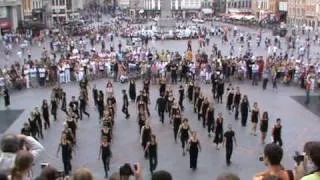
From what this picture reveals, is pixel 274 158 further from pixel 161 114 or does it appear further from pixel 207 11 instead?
pixel 207 11

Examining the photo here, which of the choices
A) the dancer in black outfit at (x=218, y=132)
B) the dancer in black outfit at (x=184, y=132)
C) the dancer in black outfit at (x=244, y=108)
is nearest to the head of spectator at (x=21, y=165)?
the dancer in black outfit at (x=184, y=132)

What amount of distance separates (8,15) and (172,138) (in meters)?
54.5

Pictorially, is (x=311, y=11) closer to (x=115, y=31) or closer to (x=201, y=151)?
(x=115, y=31)

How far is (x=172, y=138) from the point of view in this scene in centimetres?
1964

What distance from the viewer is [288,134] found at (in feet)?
65.4

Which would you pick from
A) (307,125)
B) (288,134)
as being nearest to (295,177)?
(288,134)

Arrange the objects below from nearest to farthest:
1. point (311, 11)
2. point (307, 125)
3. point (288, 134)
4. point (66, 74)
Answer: point (288, 134)
point (307, 125)
point (66, 74)
point (311, 11)

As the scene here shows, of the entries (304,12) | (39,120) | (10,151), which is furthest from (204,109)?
(304,12)

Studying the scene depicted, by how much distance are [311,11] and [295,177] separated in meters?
75.5

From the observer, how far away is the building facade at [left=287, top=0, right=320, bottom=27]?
77500mm

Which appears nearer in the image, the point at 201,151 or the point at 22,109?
the point at 201,151

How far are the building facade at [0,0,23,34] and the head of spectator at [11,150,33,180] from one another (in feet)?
207

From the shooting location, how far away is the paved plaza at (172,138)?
16312 millimetres

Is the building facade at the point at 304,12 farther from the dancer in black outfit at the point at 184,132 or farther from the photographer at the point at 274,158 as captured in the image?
the photographer at the point at 274,158
